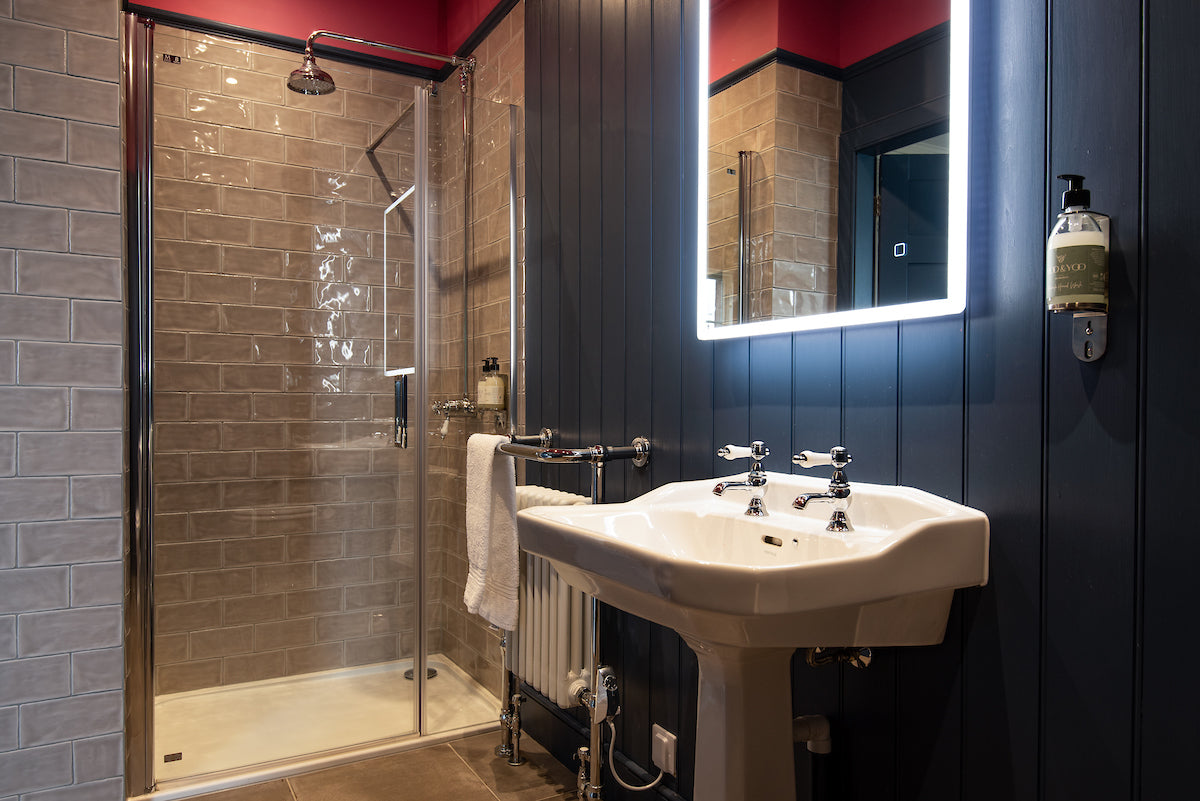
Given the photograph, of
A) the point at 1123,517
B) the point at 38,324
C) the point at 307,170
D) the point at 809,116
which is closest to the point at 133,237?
the point at 38,324

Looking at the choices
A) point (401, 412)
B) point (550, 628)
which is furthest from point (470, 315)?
point (550, 628)

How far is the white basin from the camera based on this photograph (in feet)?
3.04

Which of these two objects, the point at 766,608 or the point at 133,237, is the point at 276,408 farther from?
the point at 766,608

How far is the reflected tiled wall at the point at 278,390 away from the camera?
7.24 feet

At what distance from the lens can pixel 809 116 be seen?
1410mm

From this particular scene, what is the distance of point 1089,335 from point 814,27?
79 cm

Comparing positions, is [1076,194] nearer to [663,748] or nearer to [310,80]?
[663,748]

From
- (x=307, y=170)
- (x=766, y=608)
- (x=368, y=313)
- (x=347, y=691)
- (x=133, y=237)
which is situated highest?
(x=307, y=170)

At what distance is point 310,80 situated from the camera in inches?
90.5

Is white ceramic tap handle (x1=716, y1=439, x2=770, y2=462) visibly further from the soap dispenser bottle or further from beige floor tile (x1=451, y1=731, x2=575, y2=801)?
beige floor tile (x1=451, y1=731, x2=575, y2=801)

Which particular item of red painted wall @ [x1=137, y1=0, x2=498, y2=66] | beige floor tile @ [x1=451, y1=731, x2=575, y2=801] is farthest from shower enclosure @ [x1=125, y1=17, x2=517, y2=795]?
red painted wall @ [x1=137, y1=0, x2=498, y2=66]

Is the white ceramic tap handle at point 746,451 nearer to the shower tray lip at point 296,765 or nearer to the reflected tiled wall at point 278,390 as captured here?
the reflected tiled wall at point 278,390

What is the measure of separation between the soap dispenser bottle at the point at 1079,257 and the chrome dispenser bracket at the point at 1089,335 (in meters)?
0.02

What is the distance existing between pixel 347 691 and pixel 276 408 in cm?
91
